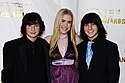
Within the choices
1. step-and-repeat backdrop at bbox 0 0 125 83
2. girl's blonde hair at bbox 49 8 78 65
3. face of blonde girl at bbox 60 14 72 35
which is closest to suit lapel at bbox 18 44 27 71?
girl's blonde hair at bbox 49 8 78 65

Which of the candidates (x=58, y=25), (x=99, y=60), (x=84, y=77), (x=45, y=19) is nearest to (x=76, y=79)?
(x=84, y=77)

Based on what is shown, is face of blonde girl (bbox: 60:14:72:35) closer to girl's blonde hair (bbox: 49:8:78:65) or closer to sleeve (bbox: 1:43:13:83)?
girl's blonde hair (bbox: 49:8:78:65)

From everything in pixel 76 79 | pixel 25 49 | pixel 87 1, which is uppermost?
pixel 87 1

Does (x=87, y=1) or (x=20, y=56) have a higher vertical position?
(x=87, y=1)

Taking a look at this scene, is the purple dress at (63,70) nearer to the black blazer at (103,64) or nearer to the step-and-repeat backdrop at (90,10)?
the black blazer at (103,64)

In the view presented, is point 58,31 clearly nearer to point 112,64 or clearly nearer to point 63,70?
point 63,70

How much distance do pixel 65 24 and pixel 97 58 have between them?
0.38 meters

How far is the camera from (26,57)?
200 cm

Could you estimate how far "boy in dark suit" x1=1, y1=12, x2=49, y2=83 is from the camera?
2002mm

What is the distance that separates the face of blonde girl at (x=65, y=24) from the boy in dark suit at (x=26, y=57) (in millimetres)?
207

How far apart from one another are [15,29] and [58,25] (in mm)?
563

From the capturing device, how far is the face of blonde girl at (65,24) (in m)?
2.18

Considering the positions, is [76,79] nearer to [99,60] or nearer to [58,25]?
[99,60]

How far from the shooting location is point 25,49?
79.0 inches
